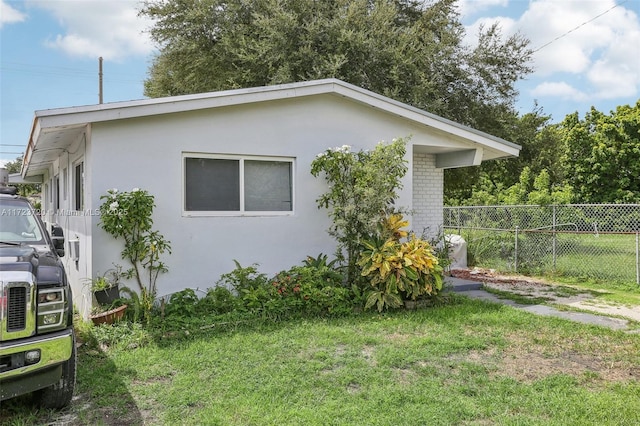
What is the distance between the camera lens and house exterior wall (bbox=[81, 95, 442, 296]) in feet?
20.4

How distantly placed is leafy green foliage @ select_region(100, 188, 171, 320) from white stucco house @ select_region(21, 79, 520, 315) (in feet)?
0.51

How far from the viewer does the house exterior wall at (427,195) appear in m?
9.98

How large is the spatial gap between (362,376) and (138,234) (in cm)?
371

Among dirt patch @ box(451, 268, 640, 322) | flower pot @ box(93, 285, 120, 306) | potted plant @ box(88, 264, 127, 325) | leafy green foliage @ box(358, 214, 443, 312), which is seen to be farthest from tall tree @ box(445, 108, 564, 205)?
flower pot @ box(93, 285, 120, 306)

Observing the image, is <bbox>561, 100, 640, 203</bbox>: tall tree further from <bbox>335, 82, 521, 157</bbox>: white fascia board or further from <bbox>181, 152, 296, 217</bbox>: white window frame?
<bbox>181, 152, 296, 217</bbox>: white window frame

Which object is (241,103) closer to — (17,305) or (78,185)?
(78,185)

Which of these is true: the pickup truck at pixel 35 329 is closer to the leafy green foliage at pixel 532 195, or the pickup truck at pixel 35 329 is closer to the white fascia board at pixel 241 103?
the white fascia board at pixel 241 103

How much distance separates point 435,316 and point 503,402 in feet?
→ 8.95

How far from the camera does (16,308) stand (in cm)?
309

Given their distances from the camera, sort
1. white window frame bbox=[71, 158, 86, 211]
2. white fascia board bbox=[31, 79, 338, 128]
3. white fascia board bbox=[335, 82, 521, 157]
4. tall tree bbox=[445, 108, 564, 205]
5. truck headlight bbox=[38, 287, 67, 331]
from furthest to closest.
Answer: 1. tall tree bbox=[445, 108, 564, 205]
2. white window frame bbox=[71, 158, 86, 211]
3. white fascia board bbox=[335, 82, 521, 157]
4. white fascia board bbox=[31, 79, 338, 128]
5. truck headlight bbox=[38, 287, 67, 331]

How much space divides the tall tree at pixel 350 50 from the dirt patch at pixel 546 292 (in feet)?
18.3

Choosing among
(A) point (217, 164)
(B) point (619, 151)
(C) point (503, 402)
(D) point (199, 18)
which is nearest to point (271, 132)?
(A) point (217, 164)

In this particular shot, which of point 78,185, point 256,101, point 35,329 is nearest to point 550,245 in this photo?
point 256,101

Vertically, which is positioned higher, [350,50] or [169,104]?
[350,50]
